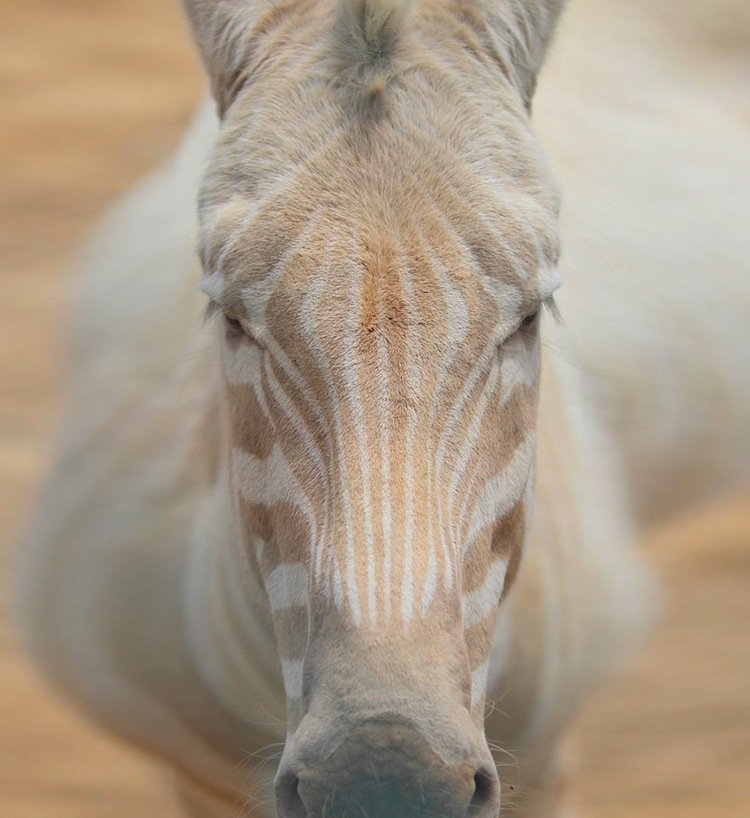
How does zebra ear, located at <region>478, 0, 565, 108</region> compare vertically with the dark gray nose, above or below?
above

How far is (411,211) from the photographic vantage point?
2.32 metres

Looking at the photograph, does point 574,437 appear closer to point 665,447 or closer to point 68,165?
point 665,447

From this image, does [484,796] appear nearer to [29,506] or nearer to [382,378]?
[382,378]

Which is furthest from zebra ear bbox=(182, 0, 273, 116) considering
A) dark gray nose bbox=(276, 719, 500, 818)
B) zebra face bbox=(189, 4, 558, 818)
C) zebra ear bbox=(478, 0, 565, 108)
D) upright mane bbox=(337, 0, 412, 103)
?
dark gray nose bbox=(276, 719, 500, 818)

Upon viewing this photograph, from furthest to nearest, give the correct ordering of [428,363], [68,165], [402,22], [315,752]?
1. [68,165]
2. [402,22]
3. [428,363]
4. [315,752]

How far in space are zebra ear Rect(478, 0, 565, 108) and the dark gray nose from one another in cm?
124

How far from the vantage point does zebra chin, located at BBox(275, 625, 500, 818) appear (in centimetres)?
201

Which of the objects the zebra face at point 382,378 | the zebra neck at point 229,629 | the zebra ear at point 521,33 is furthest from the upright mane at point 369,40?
the zebra neck at point 229,629

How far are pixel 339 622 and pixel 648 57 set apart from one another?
2815 millimetres

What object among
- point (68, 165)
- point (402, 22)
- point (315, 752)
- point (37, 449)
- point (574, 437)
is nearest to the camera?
point (315, 752)

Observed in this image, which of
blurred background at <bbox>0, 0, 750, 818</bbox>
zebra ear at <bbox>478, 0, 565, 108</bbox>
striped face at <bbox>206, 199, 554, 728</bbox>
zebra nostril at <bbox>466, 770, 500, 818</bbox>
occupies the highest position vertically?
zebra ear at <bbox>478, 0, 565, 108</bbox>

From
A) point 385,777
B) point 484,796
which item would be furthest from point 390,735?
point 484,796

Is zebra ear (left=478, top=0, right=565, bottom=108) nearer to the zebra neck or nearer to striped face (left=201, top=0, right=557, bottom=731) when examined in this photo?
striped face (left=201, top=0, right=557, bottom=731)

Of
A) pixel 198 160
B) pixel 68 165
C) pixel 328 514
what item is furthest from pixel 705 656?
pixel 68 165
